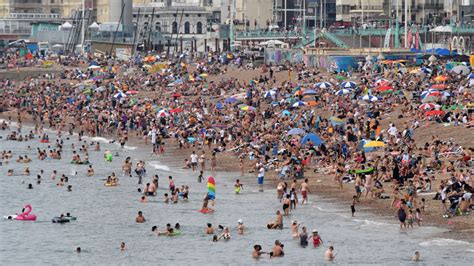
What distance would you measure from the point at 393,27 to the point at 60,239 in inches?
2218

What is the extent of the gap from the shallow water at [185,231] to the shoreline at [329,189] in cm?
47

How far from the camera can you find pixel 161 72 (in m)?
98.6

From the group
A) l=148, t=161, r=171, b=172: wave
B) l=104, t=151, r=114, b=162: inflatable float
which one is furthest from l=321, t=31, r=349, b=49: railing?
l=148, t=161, r=171, b=172: wave

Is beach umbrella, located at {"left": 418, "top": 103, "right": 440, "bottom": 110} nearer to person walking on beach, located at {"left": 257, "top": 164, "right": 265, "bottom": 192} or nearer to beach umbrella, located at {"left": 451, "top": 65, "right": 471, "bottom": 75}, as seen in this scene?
person walking on beach, located at {"left": 257, "top": 164, "right": 265, "bottom": 192}

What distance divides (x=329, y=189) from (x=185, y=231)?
25.5 ft

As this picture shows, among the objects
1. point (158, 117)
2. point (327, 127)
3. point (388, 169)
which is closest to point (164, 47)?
point (158, 117)

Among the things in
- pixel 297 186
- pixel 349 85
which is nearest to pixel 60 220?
pixel 297 186

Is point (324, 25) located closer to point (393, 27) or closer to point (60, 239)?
point (393, 27)

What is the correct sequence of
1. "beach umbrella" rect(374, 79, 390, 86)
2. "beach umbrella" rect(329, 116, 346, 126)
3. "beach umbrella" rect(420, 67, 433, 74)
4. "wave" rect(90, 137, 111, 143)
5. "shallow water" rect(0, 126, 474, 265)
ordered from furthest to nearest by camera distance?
1. "wave" rect(90, 137, 111, 143)
2. "beach umbrella" rect(420, 67, 433, 74)
3. "beach umbrella" rect(374, 79, 390, 86)
4. "beach umbrella" rect(329, 116, 346, 126)
5. "shallow water" rect(0, 126, 474, 265)

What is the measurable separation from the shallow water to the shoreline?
0.47 meters

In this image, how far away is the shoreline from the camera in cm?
4050

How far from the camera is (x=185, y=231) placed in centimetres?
4378

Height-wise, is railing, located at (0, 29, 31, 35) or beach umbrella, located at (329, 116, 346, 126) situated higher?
railing, located at (0, 29, 31, 35)

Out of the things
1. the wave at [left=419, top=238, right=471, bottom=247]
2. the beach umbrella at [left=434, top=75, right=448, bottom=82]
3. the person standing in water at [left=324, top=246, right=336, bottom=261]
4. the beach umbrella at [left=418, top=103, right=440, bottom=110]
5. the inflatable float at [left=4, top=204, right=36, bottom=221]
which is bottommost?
the inflatable float at [left=4, top=204, right=36, bottom=221]
